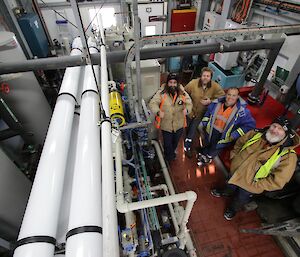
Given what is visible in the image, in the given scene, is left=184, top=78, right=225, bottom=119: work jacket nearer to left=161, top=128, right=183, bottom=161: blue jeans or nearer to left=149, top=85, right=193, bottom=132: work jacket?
left=149, top=85, right=193, bottom=132: work jacket

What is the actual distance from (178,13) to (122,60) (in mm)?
4629

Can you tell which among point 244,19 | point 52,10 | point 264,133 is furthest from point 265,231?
point 52,10

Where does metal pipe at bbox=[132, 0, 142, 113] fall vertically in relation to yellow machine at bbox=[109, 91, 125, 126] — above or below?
above

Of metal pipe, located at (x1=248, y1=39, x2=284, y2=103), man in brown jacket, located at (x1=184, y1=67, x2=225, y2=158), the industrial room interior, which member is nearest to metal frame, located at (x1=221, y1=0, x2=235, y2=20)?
the industrial room interior

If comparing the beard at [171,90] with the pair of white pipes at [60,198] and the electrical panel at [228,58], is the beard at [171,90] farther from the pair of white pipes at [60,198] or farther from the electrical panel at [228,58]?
the electrical panel at [228,58]

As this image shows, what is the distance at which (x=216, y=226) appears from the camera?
3.01m

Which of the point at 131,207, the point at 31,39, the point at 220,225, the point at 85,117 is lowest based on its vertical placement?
the point at 220,225

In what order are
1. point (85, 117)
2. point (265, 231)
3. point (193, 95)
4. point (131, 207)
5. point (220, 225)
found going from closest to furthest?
point (131, 207)
point (85, 117)
point (265, 231)
point (220, 225)
point (193, 95)

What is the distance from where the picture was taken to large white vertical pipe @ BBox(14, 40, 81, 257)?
1.05 metres

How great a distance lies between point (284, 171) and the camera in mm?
2168

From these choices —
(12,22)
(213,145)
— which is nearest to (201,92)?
(213,145)

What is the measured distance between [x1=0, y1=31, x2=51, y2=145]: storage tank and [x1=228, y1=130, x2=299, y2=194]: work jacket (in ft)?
10.7

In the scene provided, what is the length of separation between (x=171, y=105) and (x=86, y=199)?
2.12 m

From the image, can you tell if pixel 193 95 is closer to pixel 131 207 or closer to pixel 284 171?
pixel 284 171
